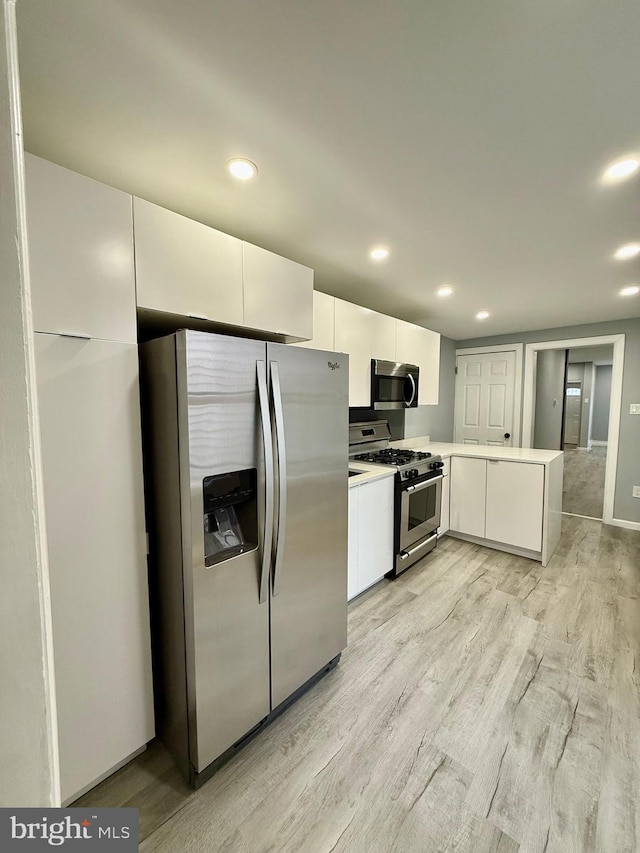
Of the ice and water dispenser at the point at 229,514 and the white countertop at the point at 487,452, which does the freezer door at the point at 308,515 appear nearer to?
the ice and water dispenser at the point at 229,514

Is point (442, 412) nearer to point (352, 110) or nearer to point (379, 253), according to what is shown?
point (379, 253)

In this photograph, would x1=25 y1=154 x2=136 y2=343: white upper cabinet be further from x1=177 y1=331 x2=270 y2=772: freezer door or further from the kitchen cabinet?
the kitchen cabinet

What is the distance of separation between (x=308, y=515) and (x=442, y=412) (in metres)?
3.67

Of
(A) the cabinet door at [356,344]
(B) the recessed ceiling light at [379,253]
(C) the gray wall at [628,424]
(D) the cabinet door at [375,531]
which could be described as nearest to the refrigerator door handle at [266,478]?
(D) the cabinet door at [375,531]

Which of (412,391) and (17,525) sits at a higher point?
(412,391)

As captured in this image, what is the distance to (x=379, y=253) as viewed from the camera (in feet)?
7.39

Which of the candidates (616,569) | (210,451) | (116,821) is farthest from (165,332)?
(616,569)

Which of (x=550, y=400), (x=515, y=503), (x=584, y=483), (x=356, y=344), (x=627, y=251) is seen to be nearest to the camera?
(x=627, y=251)

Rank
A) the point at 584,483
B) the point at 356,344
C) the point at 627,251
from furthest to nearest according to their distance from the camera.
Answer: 1. the point at 584,483
2. the point at 356,344
3. the point at 627,251

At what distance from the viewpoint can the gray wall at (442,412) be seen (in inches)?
164

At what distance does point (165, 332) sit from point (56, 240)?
0.68m

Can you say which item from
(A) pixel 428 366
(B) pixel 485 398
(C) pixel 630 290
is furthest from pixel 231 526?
(B) pixel 485 398

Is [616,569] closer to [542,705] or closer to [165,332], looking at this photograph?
[542,705]

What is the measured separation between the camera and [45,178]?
1067 millimetres
